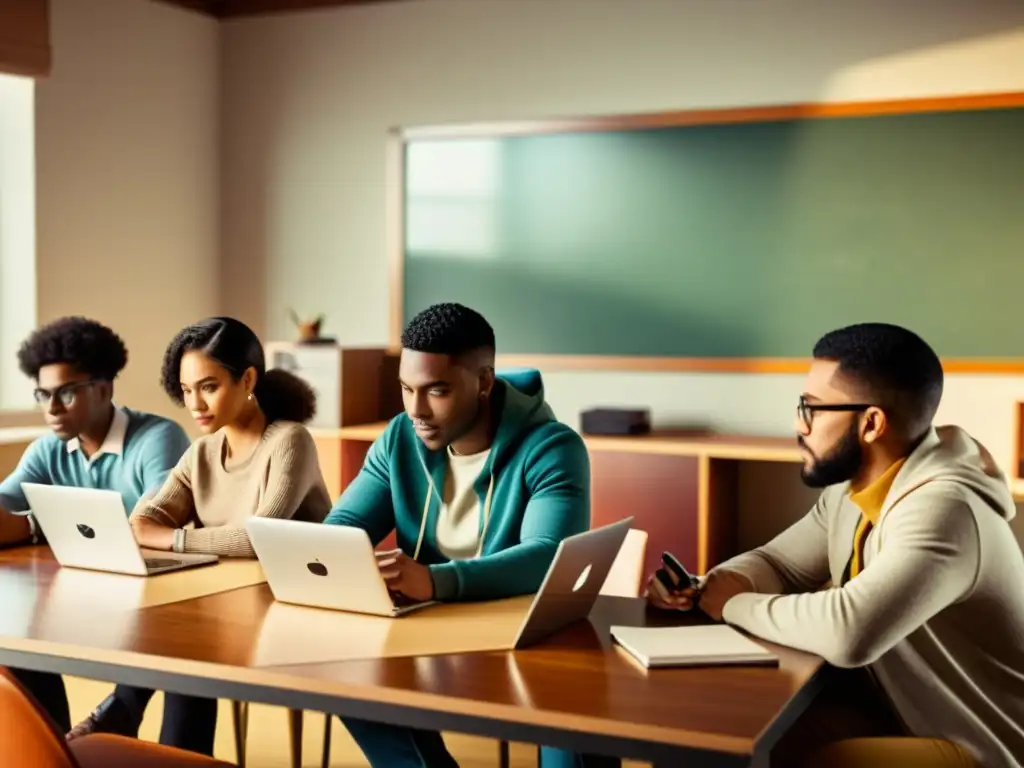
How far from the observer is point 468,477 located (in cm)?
243

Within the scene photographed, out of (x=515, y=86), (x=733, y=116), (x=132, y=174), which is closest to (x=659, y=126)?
(x=733, y=116)

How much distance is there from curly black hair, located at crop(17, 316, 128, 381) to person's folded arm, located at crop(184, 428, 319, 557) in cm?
59

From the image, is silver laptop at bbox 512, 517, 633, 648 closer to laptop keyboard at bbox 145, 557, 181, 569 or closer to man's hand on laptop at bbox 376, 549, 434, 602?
man's hand on laptop at bbox 376, 549, 434, 602

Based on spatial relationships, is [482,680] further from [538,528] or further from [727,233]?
[727,233]

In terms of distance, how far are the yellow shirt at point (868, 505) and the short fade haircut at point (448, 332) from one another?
76 cm

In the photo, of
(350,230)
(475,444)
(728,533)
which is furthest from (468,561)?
(350,230)

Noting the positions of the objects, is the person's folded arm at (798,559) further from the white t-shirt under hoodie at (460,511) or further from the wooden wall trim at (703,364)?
the wooden wall trim at (703,364)

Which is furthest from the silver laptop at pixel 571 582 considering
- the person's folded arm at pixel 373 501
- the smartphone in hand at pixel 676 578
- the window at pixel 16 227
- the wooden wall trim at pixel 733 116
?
the window at pixel 16 227

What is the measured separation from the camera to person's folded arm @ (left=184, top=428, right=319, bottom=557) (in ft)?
8.39

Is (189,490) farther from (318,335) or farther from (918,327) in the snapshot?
(918,327)

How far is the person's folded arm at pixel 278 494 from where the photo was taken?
8.39ft

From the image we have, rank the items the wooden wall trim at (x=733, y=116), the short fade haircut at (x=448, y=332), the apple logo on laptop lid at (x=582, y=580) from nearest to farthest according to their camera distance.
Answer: the apple logo on laptop lid at (x=582, y=580) → the short fade haircut at (x=448, y=332) → the wooden wall trim at (x=733, y=116)

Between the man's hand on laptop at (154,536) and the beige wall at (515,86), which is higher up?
the beige wall at (515,86)

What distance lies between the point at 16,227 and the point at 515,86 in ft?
6.22
